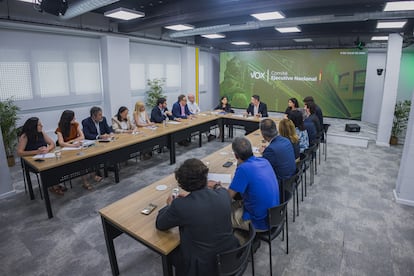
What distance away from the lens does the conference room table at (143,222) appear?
6.03 feet

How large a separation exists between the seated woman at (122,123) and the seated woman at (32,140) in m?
1.35

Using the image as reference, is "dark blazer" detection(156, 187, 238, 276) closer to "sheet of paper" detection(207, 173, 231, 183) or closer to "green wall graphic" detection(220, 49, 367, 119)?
"sheet of paper" detection(207, 173, 231, 183)

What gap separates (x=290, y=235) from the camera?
10.2 feet

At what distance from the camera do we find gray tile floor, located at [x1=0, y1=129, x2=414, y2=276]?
8.63ft

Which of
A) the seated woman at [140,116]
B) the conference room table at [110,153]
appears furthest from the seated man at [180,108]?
the seated woman at [140,116]

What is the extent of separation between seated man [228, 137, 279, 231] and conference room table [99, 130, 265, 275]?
0.59m

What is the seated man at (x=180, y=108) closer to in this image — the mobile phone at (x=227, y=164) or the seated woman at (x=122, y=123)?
the seated woman at (x=122, y=123)

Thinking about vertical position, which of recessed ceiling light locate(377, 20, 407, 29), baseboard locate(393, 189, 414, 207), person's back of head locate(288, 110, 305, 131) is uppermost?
recessed ceiling light locate(377, 20, 407, 29)

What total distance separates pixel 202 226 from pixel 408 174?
12.2ft

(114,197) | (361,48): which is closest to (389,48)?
(361,48)

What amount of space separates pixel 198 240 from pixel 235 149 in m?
0.93

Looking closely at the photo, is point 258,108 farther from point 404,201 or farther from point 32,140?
point 32,140

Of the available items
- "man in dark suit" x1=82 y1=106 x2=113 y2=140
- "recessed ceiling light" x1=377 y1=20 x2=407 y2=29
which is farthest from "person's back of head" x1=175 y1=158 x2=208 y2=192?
"recessed ceiling light" x1=377 y1=20 x2=407 y2=29

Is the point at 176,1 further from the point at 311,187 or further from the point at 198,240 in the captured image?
the point at 198,240
